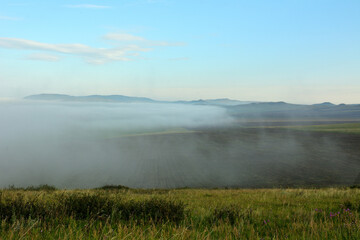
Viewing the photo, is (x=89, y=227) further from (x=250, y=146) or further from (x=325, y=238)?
(x=250, y=146)

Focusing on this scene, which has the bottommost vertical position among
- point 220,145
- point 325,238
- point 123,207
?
point 220,145

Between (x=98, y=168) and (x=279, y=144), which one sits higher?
(x=279, y=144)

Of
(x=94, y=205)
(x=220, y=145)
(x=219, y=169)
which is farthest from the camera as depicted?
(x=220, y=145)

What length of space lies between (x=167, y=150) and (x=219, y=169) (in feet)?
182

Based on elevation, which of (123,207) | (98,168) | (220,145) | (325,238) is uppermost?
(325,238)

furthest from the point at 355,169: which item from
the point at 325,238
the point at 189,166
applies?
the point at 325,238

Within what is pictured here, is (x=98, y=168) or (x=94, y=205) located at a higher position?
(x=94, y=205)

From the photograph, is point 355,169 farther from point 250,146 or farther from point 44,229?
point 44,229

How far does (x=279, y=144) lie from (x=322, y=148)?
1059 inches

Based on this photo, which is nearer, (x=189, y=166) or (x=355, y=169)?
(x=355, y=169)

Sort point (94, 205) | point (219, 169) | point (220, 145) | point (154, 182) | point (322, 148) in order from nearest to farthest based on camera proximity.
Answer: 1. point (94, 205)
2. point (154, 182)
3. point (219, 169)
4. point (322, 148)
5. point (220, 145)

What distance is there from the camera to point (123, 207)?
5711mm

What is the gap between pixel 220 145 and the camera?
18450cm

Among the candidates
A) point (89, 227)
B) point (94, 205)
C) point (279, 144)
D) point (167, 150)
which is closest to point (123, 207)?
point (94, 205)
